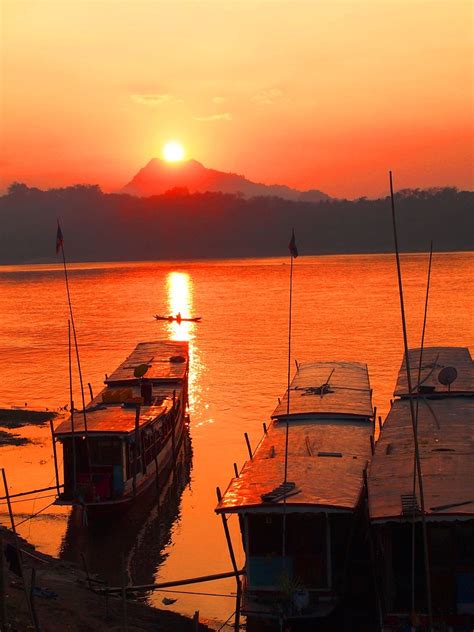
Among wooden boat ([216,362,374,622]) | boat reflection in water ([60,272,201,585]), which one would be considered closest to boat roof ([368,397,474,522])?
wooden boat ([216,362,374,622])

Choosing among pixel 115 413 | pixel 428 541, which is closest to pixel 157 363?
pixel 115 413

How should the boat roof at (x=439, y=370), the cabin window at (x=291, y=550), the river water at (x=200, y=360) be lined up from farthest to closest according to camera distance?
1. the boat roof at (x=439, y=370)
2. the river water at (x=200, y=360)
3. the cabin window at (x=291, y=550)

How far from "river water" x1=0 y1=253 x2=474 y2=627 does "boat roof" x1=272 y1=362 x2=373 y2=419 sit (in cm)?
435

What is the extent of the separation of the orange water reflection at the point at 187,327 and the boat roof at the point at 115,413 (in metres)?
14.9

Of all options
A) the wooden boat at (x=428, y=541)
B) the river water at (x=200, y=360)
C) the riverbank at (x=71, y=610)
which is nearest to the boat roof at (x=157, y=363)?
the river water at (x=200, y=360)

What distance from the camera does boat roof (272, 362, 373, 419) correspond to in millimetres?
29328

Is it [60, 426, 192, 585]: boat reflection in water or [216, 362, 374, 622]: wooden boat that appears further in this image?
[60, 426, 192, 585]: boat reflection in water

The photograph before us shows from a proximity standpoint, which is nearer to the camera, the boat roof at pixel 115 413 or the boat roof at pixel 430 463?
the boat roof at pixel 430 463

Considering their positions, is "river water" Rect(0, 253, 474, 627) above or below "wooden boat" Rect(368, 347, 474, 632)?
below

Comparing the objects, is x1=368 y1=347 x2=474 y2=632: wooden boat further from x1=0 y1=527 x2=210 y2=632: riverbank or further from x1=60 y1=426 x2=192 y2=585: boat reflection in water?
x1=60 y1=426 x2=192 y2=585: boat reflection in water

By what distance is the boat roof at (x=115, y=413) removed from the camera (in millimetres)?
28141

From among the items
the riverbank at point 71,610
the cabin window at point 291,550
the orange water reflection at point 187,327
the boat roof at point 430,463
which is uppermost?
the boat roof at point 430,463

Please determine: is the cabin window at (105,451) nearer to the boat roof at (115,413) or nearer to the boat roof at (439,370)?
the boat roof at (115,413)

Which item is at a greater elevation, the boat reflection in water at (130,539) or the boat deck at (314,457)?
the boat deck at (314,457)
